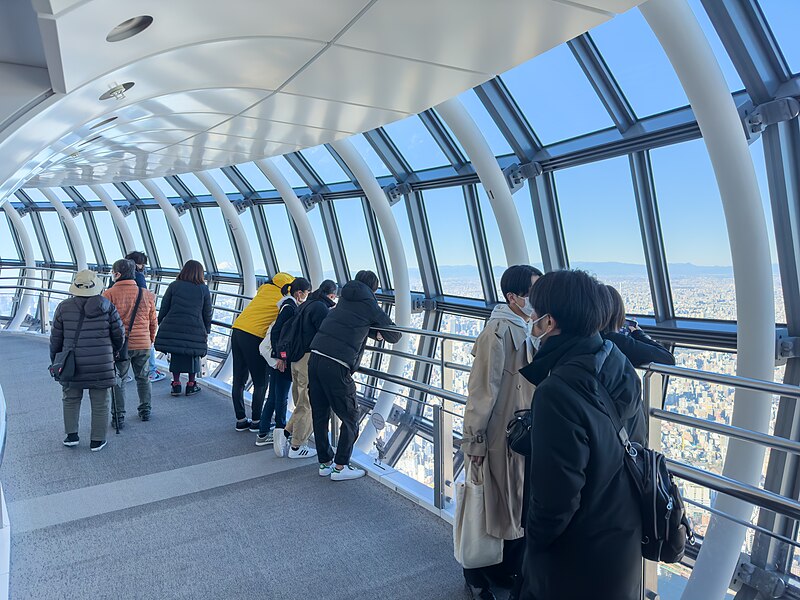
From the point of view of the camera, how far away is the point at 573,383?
6.23 ft

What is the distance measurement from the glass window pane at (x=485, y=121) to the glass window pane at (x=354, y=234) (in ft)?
13.6

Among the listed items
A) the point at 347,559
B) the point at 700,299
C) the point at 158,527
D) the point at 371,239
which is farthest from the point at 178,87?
the point at 371,239

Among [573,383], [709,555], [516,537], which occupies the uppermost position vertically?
[573,383]

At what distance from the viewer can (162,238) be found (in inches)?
776

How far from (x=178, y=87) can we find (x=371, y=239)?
8.60m

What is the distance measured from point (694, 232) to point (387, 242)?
16.8 feet

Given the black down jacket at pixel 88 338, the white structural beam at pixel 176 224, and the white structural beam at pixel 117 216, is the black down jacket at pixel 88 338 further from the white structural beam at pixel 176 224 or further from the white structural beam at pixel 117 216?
the white structural beam at pixel 117 216

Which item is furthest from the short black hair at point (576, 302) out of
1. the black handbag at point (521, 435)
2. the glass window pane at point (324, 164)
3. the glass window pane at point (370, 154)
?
the glass window pane at point (324, 164)

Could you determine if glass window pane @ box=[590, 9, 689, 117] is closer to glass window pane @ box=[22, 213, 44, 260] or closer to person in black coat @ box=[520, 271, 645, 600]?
person in black coat @ box=[520, 271, 645, 600]

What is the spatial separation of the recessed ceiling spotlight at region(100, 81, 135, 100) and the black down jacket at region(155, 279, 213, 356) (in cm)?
295

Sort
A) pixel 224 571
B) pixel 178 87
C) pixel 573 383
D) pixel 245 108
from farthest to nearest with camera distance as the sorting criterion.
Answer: pixel 245 108 → pixel 178 87 → pixel 224 571 → pixel 573 383

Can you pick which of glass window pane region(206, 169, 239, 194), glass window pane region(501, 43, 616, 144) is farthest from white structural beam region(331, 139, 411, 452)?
glass window pane region(206, 169, 239, 194)

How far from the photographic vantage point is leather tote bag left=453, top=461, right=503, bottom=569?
2766 millimetres

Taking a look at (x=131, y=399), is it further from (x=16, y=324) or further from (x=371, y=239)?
(x=16, y=324)
